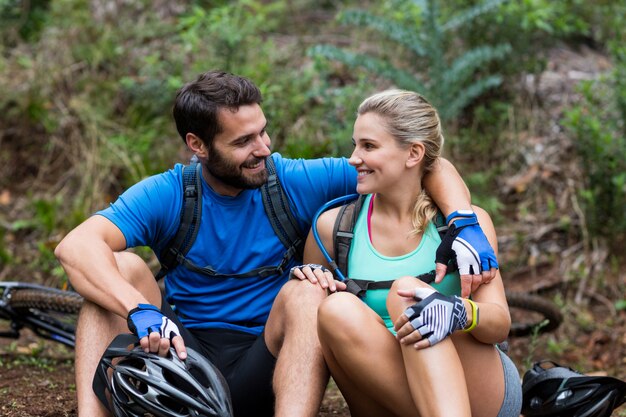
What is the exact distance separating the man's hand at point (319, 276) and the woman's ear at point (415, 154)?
60cm

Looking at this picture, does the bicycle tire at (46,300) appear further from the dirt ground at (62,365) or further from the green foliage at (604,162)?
the green foliage at (604,162)

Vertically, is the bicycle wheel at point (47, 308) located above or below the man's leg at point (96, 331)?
below

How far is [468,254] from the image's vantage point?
3.45 m

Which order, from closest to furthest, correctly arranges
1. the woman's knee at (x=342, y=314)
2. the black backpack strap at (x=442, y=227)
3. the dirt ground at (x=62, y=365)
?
the woman's knee at (x=342, y=314) < the black backpack strap at (x=442, y=227) < the dirt ground at (x=62, y=365)

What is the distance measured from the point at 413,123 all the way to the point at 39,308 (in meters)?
2.91

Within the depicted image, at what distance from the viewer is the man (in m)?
3.72

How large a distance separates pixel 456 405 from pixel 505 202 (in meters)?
4.76

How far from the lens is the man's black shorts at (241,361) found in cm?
388

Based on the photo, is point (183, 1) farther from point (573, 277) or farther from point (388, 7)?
point (573, 277)

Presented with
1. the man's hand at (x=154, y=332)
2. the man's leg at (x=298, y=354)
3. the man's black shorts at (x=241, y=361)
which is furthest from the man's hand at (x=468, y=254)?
the man's hand at (x=154, y=332)

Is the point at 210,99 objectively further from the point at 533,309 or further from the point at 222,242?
the point at 533,309

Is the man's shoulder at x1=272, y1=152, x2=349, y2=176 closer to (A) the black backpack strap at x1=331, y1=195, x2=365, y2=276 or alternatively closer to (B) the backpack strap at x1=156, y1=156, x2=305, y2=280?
(B) the backpack strap at x1=156, y1=156, x2=305, y2=280

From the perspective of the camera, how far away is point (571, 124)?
272 inches

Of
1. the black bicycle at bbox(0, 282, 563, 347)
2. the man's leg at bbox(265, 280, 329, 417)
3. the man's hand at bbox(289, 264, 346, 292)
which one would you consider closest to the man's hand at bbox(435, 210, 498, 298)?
the man's hand at bbox(289, 264, 346, 292)
